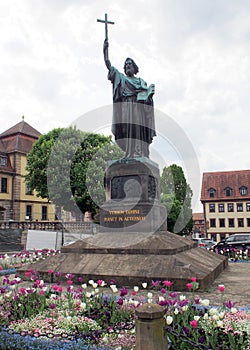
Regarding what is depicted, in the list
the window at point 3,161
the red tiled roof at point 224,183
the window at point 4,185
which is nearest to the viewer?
the window at point 4,185

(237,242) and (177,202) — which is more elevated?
(177,202)

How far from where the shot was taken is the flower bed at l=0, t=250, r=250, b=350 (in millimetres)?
3592

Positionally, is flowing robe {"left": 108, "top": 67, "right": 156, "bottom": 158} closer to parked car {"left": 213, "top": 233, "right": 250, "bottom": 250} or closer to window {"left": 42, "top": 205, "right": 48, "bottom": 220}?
parked car {"left": 213, "top": 233, "right": 250, "bottom": 250}

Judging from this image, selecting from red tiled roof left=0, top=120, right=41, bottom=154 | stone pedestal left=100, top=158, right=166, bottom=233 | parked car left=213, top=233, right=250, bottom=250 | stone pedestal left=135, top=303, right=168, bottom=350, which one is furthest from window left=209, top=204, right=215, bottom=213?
stone pedestal left=135, top=303, right=168, bottom=350

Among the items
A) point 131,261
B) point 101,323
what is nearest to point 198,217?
point 131,261

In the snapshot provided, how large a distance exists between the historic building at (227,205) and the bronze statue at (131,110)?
147 feet

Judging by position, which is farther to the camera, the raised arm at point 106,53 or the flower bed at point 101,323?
the raised arm at point 106,53

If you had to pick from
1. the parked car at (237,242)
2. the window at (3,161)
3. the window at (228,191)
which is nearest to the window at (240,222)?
the window at (228,191)

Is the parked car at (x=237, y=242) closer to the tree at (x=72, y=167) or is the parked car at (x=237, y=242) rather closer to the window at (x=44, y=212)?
the tree at (x=72, y=167)

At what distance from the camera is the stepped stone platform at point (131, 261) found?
7.00 m

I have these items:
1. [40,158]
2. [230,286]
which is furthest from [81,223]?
[230,286]

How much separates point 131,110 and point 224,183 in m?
47.1

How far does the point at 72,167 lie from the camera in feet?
107

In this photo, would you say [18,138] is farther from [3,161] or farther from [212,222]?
[212,222]
